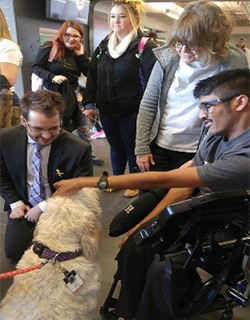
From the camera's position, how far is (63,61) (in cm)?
246

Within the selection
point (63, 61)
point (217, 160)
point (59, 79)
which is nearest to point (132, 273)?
point (217, 160)

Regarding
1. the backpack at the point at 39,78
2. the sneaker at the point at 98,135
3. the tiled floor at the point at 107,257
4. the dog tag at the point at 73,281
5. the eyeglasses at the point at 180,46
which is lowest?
the sneaker at the point at 98,135

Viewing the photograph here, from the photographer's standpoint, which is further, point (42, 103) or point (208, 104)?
point (42, 103)

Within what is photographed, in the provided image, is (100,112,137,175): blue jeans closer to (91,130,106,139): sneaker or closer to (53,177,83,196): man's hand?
(53,177,83,196): man's hand

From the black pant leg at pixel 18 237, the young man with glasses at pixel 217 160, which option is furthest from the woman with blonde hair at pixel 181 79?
the black pant leg at pixel 18 237

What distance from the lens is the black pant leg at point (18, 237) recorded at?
1585 mm

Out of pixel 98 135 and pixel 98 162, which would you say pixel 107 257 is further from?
pixel 98 135

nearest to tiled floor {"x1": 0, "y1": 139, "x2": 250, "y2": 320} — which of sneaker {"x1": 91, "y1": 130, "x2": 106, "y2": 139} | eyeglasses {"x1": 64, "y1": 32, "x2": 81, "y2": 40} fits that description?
eyeglasses {"x1": 64, "y1": 32, "x2": 81, "y2": 40}

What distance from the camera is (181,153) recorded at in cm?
143

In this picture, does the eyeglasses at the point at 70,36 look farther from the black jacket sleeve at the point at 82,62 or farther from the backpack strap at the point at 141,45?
the backpack strap at the point at 141,45

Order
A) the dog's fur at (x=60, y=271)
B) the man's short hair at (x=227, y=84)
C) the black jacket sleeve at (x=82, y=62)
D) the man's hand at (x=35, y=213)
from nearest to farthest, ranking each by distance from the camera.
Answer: the man's short hair at (x=227, y=84) → the dog's fur at (x=60, y=271) → the man's hand at (x=35, y=213) → the black jacket sleeve at (x=82, y=62)

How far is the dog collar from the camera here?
1084 millimetres

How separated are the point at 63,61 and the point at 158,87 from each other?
1355 millimetres

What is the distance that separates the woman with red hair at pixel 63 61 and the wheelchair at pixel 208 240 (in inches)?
72.7
